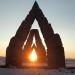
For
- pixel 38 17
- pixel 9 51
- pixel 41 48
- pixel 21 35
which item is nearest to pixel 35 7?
pixel 38 17

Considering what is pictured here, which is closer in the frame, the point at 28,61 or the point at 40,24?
the point at 40,24

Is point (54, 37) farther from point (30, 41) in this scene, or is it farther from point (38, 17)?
point (30, 41)

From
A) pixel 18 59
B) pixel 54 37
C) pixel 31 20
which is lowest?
pixel 18 59

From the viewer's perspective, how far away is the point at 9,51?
90.4ft

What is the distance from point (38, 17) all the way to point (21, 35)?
2384mm

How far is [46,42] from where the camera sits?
2750 centimetres

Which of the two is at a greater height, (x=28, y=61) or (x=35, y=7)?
(x=35, y=7)

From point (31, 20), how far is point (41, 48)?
743 cm

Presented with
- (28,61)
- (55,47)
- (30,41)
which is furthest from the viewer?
(28,61)

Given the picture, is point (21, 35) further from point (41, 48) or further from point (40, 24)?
point (41, 48)

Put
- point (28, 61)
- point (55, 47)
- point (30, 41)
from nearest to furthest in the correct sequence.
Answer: point (55, 47) < point (30, 41) < point (28, 61)

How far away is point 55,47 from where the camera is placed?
27.0m

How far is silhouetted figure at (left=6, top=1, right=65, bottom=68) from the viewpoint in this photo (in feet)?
88.1

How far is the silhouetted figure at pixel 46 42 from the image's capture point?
26.8m
